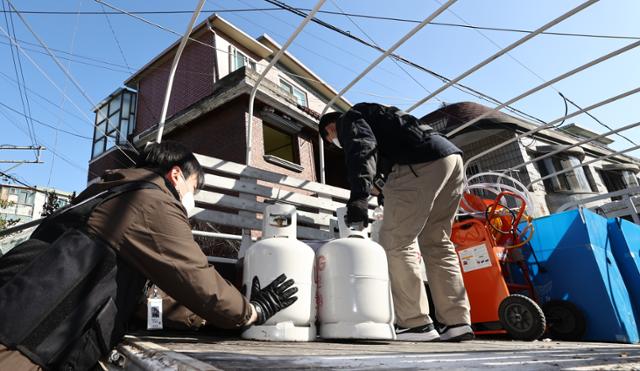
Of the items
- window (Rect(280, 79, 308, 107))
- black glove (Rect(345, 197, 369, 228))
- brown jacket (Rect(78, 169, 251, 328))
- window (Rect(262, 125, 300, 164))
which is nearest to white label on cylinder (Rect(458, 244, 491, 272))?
black glove (Rect(345, 197, 369, 228))

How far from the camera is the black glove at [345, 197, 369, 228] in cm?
217

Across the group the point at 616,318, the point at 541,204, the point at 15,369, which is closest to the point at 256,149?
the point at 616,318

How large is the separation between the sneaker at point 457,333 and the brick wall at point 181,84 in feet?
34.2

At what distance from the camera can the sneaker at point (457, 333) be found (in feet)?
7.61

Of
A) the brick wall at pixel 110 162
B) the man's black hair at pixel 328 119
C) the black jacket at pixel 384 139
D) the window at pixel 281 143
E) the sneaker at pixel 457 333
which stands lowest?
the sneaker at pixel 457 333

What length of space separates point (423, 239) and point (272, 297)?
1355mm

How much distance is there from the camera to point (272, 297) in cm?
185

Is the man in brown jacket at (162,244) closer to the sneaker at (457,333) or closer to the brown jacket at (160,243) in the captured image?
the brown jacket at (160,243)

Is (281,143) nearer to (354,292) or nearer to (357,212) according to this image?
(357,212)

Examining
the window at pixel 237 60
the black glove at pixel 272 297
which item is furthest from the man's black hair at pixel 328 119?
the window at pixel 237 60

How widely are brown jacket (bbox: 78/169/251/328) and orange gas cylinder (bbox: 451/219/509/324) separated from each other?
8.20ft

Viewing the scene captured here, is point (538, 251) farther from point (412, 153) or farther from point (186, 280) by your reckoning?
point (186, 280)

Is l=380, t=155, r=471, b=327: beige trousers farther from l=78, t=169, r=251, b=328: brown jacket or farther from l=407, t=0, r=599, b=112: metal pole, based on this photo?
l=78, t=169, r=251, b=328: brown jacket

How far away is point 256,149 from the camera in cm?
940
